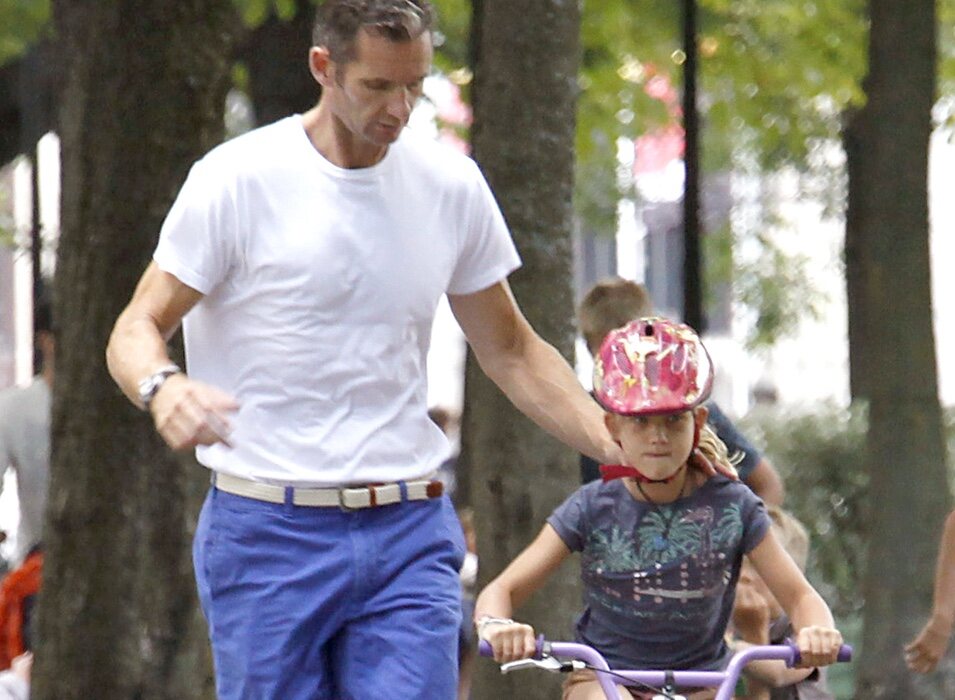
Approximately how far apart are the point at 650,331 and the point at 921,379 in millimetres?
5535

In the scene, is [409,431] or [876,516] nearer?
[409,431]

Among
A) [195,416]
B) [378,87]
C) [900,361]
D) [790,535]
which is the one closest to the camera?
[195,416]

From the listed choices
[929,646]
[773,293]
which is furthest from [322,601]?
[773,293]

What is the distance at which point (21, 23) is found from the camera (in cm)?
1555

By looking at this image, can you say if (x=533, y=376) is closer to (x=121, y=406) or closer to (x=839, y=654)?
(x=839, y=654)

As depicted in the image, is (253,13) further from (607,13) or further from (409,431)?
(409,431)

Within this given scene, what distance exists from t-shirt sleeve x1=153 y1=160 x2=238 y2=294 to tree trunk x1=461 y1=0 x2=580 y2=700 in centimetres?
429

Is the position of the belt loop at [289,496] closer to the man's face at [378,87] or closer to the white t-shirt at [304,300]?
the white t-shirt at [304,300]

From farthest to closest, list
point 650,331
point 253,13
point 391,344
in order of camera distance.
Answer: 1. point 253,13
2. point 650,331
3. point 391,344

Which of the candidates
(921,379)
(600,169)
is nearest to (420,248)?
(921,379)

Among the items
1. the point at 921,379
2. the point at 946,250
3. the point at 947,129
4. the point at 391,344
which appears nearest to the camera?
the point at 391,344

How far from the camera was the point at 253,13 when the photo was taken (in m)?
14.4

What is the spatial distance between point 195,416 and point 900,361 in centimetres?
690

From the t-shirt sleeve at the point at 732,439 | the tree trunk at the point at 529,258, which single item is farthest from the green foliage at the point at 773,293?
the t-shirt sleeve at the point at 732,439
